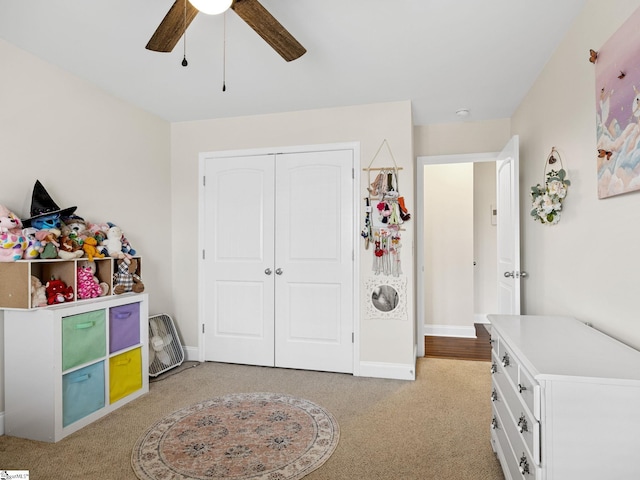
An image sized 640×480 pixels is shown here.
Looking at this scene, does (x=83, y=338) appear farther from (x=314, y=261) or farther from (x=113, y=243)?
(x=314, y=261)

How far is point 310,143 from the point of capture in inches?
142

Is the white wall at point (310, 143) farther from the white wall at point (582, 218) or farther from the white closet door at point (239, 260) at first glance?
the white wall at point (582, 218)

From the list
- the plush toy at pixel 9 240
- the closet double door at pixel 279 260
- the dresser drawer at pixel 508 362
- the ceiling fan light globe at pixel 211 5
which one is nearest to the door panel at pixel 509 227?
the dresser drawer at pixel 508 362

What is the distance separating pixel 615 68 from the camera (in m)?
1.64

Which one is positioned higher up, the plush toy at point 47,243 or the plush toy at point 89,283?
the plush toy at point 47,243

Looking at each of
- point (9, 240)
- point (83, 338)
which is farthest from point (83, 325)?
point (9, 240)

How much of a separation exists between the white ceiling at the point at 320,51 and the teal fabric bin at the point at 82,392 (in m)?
2.10

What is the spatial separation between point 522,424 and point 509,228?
6.74 feet

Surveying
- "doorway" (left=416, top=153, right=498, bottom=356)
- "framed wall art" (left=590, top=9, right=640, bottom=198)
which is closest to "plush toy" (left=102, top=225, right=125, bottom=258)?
"framed wall art" (left=590, top=9, right=640, bottom=198)

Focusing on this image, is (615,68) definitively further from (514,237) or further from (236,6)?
(236,6)

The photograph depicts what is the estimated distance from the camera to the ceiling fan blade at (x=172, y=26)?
1.68 meters

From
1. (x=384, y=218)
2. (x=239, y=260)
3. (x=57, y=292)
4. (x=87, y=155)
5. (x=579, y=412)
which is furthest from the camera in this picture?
(x=239, y=260)

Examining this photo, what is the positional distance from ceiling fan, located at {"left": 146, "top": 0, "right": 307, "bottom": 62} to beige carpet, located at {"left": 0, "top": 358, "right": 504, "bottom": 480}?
220cm

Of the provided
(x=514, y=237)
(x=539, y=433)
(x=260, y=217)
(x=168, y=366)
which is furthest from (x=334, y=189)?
(x=539, y=433)
